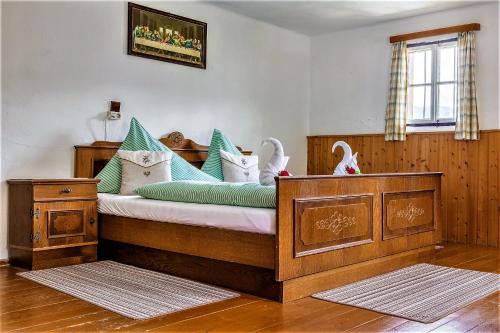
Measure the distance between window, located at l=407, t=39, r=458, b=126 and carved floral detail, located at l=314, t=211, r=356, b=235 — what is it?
274cm

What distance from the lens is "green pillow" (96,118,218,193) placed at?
14.5 ft

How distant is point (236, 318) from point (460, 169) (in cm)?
366

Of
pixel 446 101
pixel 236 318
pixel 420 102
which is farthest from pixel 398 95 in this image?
pixel 236 318

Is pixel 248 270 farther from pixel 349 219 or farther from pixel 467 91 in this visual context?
pixel 467 91

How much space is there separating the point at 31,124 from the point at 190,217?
1727 mm

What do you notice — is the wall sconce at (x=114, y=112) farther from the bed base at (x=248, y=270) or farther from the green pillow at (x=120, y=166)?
the bed base at (x=248, y=270)

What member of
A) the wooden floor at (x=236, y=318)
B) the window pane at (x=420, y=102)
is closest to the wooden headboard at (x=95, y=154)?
the wooden floor at (x=236, y=318)

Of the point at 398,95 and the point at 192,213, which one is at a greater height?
the point at 398,95

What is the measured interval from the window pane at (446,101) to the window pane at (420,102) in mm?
125

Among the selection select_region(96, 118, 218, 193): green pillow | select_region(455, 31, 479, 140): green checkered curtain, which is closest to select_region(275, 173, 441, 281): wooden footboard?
select_region(455, 31, 479, 140): green checkered curtain

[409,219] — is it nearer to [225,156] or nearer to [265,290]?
[265,290]

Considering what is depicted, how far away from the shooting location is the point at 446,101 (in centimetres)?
559

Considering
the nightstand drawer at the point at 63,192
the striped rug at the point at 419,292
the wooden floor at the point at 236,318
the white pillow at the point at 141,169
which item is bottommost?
the wooden floor at the point at 236,318

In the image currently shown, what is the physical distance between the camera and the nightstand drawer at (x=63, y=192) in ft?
12.4
